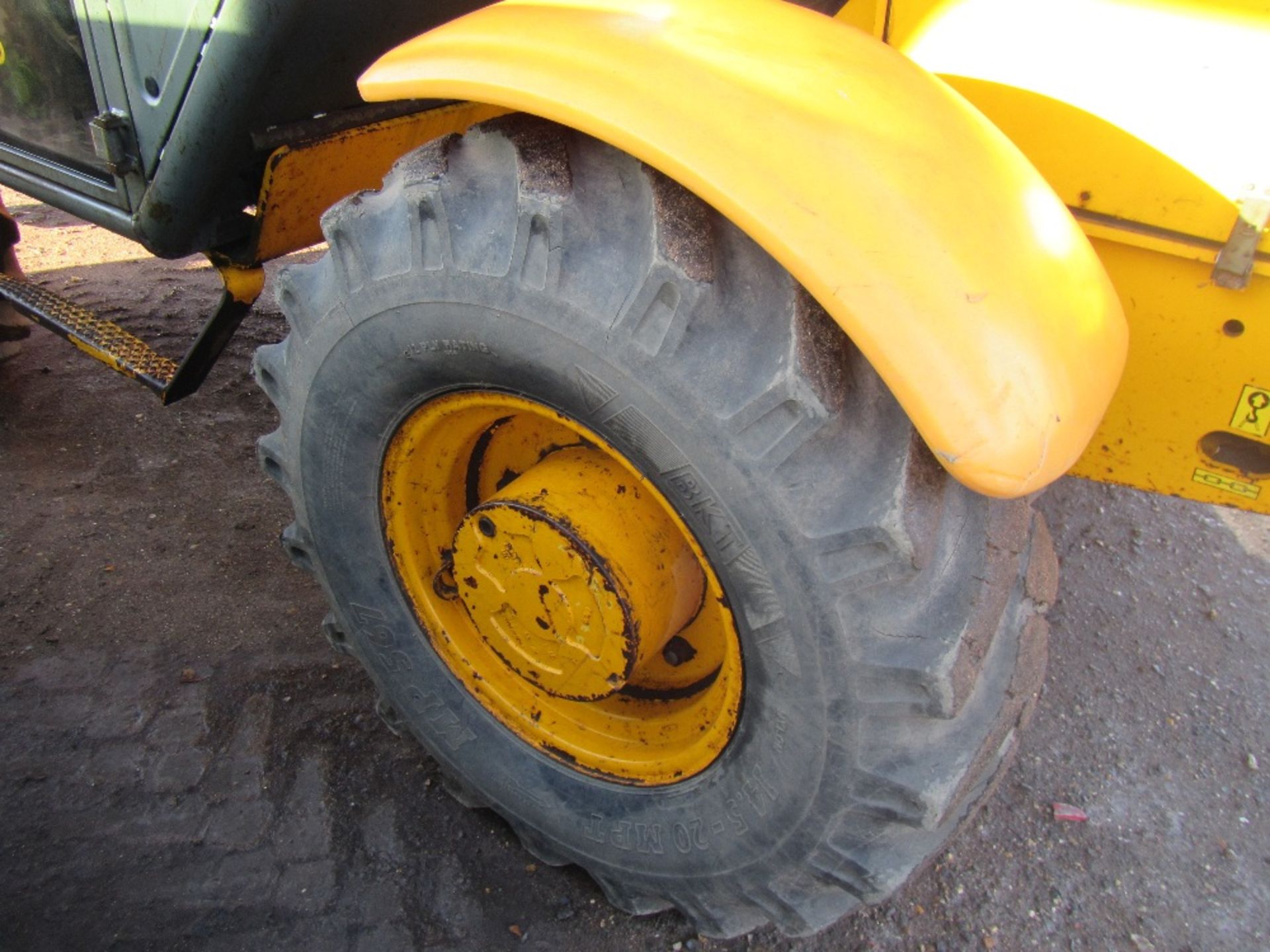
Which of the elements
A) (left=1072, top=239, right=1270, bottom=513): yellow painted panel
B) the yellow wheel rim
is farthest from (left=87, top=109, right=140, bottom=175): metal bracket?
(left=1072, top=239, right=1270, bottom=513): yellow painted panel

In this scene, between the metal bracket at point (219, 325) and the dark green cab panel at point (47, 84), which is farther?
the metal bracket at point (219, 325)

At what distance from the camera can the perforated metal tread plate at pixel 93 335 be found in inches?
98.7

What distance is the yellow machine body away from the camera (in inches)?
55.6

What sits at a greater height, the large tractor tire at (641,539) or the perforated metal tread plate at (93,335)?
the large tractor tire at (641,539)

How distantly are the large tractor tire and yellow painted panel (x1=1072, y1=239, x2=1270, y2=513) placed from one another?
0.87ft

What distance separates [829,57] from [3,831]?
2136 mm

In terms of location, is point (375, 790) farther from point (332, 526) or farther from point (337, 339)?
point (337, 339)

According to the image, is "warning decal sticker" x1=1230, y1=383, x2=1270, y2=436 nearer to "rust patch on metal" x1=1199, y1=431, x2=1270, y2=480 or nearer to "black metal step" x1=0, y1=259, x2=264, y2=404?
"rust patch on metal" x1=1199, y1=431, x2=1270, y2=480

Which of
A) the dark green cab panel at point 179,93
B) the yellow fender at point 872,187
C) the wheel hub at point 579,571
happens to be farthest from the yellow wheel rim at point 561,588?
the dark green cab panel at point 179,93

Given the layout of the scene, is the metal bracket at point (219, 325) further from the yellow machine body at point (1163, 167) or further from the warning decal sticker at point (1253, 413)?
the warning decal sticker at point (1253, 413)

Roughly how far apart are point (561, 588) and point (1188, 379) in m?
1.04

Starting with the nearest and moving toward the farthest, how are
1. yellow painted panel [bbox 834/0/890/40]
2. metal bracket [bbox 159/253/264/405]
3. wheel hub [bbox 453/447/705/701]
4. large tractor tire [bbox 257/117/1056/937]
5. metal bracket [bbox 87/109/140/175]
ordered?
1. large tractor tire [bbox 257/117/1056/937]
2. wheel hub [bbox 453/447/705/701]
3. yellow painted panel [bbox 834/0/890/40]
4. metal bracket [bbox 87/109/140/175]
5. metal bracket [bbox 159/253/264/405]

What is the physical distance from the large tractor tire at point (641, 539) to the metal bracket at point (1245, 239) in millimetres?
453

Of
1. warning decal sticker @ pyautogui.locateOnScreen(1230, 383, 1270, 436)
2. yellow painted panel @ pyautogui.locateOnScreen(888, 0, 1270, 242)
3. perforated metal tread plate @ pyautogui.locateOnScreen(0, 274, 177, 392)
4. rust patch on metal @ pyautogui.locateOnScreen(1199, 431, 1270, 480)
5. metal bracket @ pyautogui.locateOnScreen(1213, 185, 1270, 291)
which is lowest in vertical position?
perforated metal tread plate @ pyautogui.locateOnScreen(0, 274, 177, 392)
